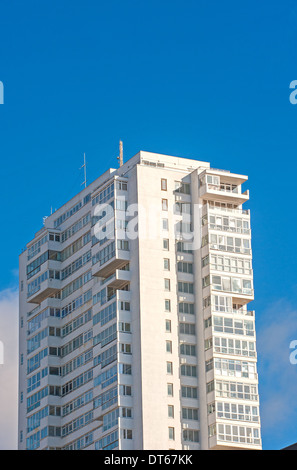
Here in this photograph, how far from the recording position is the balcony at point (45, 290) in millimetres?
176250

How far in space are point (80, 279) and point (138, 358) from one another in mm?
18807

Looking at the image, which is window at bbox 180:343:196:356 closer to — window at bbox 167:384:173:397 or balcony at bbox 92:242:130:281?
window at bbox 167:384:173:397

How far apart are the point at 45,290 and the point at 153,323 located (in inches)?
863

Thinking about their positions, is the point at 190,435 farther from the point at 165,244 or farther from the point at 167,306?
the point at 165,244

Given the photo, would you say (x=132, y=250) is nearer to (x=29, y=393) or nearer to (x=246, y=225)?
(x=246, y=225)

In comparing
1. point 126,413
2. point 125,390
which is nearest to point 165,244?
point 125,390

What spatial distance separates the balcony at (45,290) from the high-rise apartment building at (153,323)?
0.92 ft

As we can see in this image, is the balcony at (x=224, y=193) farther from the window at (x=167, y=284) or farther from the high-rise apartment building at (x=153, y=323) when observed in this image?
the window at (x=167, y=284)

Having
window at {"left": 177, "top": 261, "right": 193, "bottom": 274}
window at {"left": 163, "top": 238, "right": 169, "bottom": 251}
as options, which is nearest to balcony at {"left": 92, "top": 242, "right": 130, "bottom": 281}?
window at {"left": 163, "top": 238, "right": 169, "bottom": 251}

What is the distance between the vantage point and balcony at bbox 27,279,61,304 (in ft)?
578

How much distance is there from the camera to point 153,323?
159125mm

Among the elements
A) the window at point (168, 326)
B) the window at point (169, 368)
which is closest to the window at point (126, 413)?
the window at point (169, 368)

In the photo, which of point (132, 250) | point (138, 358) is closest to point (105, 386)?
point (138, 358)

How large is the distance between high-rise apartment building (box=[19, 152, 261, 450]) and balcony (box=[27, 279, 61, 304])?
0.92ft
